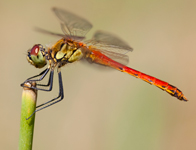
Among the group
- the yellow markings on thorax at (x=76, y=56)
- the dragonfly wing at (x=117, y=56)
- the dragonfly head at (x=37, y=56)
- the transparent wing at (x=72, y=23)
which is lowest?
the dragonfly head at (x=37, y=56)

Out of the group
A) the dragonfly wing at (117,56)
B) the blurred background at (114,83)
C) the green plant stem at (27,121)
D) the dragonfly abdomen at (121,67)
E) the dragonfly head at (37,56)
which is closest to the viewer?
the green plant stem at (27,121)

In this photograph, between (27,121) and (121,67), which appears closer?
(27,121)

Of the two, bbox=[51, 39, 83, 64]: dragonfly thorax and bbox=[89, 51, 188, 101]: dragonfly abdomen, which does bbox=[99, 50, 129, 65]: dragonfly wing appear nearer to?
bbox=[89, 51, 188, 101]: dragonfly abdomen

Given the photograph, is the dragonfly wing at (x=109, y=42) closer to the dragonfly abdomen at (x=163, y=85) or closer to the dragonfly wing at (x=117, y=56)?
the dragonfly wing at (x=117, y=56)

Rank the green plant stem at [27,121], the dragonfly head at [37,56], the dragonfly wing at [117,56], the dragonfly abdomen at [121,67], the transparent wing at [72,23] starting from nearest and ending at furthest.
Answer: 1. the green plant stem at [27,121]
2. the dragonfly head at [37,56]
3. the transparent wing at [72,23]
4. the dragonfly abdomen at [121,67]
5. the dragonfly wing at [117,56]

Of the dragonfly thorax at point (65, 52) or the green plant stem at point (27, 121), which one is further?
the dragonfly thorax at point (65, 52)

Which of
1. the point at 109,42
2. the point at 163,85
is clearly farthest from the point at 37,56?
the point at 163,85

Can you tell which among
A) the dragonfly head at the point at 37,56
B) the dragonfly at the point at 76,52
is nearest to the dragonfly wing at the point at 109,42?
the dragonfly at the point at 76,52

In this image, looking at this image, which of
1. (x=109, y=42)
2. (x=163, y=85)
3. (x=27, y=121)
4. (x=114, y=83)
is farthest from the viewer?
(x=114, y=83)

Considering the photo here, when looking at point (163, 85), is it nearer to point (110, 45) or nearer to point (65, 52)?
point (110, 45)
